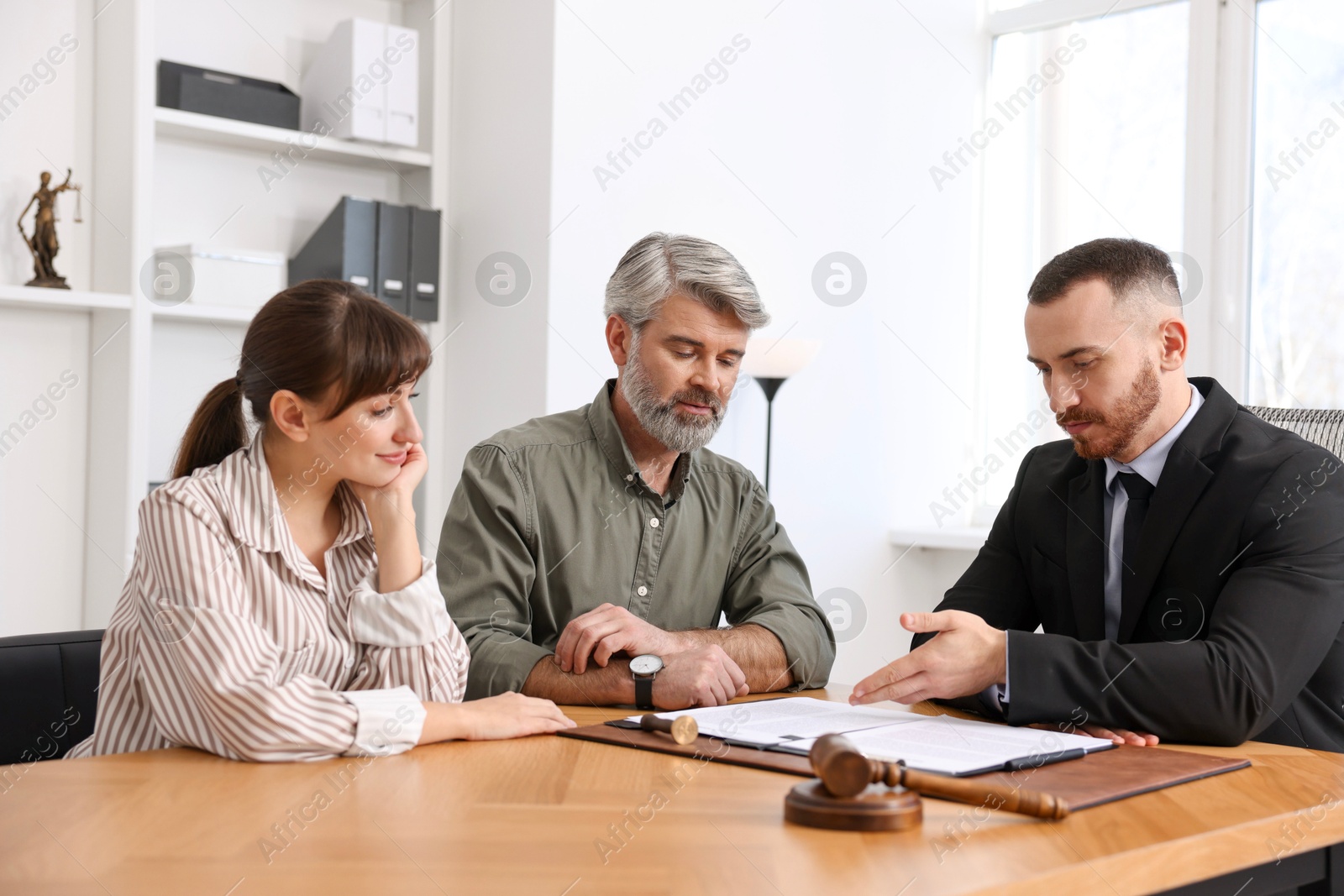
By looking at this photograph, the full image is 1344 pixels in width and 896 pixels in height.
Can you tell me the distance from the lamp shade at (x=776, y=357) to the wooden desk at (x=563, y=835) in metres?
2.46

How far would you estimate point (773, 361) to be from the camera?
12.3ft

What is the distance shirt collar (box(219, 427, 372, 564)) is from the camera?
145cm

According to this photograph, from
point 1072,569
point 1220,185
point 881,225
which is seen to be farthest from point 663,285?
point 1220,185

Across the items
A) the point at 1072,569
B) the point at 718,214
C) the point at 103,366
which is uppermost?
the point at 718,214

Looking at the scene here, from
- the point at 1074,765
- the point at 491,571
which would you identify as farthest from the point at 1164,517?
the point at 491,571

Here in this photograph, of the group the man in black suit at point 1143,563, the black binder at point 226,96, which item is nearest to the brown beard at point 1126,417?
the man in black suit at point 1143,563

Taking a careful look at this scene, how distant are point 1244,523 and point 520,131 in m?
2.47

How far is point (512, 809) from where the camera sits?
1.13 metres

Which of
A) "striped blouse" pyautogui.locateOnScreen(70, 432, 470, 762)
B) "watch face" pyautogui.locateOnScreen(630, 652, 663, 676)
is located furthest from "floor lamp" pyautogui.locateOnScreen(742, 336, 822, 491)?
"striped blouse" pyautogui.locateOnScreen(70, 432, 470, 762)

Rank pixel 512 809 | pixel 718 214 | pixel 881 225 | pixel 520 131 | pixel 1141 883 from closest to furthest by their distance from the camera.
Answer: pixel 1141 883, pixel 512 809, pixel 520 131, pixel 718 214, pixel 881 225

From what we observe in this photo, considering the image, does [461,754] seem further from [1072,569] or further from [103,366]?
[103,366]

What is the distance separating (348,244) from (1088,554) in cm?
Answer: 235

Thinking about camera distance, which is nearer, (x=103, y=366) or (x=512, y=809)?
(x=512, y=809)

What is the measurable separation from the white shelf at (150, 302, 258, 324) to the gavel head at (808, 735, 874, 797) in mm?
2542
